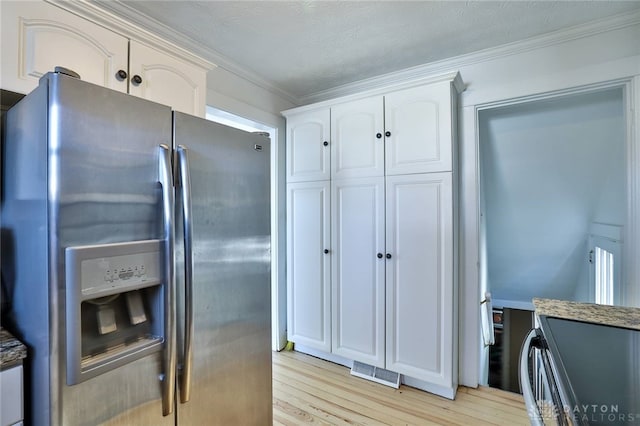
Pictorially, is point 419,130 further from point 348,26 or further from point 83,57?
point 83,57

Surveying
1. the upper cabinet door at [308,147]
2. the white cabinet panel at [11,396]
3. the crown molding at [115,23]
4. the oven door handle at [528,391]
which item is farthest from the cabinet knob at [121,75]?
the oven door handle at [528,391]

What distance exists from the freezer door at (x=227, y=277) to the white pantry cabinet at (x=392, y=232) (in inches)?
40.7

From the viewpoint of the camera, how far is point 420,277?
2.03 meters

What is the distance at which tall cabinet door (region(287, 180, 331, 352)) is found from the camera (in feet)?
8.00

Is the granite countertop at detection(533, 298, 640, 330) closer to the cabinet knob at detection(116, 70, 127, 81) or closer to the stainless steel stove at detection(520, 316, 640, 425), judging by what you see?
the stainless steel stove at detection(520, 316, 640, 425)

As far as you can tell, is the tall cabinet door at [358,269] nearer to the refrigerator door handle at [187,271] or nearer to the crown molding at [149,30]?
the crown molding at [149,30]

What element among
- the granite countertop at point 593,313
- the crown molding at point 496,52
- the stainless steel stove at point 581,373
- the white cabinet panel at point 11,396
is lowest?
the white cabinet panel at point 11,396

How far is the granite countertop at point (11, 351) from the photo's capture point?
28.9 inches

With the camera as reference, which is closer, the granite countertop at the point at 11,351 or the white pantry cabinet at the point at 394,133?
the granite countertop at the point at 11,351

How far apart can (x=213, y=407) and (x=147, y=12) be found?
81.1 inches

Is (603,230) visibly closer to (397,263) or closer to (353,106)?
(397,263)

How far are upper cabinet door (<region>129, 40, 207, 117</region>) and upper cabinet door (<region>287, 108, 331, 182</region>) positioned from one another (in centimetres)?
105

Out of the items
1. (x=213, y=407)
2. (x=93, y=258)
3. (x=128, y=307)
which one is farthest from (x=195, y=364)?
(x=93, y=258)

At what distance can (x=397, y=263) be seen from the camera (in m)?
2.11
